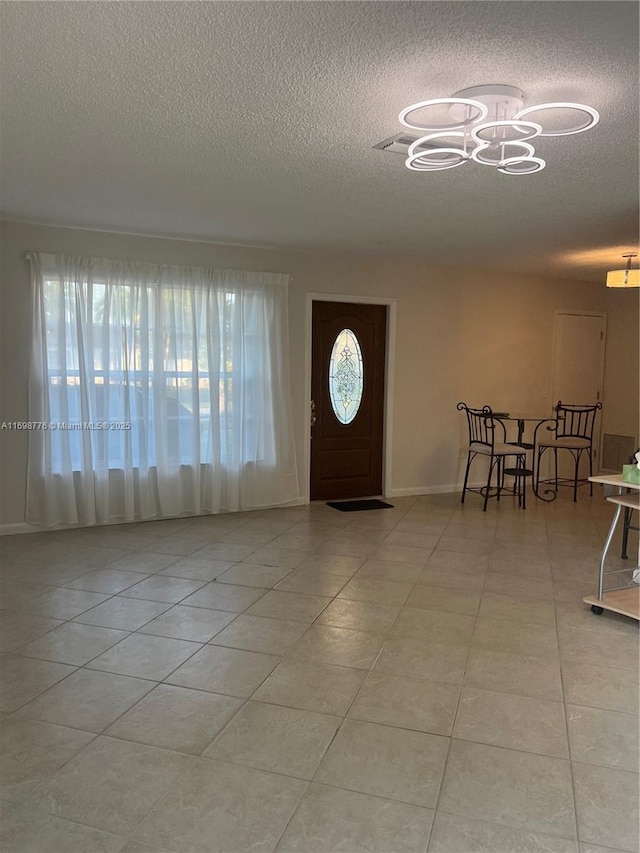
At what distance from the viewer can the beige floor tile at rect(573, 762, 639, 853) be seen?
6.07 ft

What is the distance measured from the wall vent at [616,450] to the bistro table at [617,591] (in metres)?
4.42

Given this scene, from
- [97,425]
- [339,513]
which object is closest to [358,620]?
[339,513]

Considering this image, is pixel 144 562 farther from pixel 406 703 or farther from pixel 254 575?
pixel 406 703

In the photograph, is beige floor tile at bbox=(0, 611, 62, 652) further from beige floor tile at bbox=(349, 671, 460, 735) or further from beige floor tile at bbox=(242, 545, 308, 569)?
beige floor tile at bbox=(349, 671, 460, 735)

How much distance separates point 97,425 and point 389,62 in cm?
382

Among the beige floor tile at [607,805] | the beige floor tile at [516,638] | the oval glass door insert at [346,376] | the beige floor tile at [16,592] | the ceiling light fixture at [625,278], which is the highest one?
the ceiling light fixture at [625,278]

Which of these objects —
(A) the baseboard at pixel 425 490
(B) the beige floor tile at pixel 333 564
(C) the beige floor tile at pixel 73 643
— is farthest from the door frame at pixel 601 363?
(C) the beige floor tile at pixel 73 643

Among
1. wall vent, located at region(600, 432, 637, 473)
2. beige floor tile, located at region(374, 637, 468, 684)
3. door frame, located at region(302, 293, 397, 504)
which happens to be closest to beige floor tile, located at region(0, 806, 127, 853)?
beige floor tile, located at region(374, 637, 468, 684)

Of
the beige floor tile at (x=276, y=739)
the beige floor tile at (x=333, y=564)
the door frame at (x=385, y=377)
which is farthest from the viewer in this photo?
the door frame at (x=385, y=377)

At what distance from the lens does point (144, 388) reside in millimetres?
5266

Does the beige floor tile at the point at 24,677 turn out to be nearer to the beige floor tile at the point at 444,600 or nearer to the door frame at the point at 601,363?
the beige floor tile at the point at 444,600

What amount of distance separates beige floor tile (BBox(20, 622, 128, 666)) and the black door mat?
3088mm

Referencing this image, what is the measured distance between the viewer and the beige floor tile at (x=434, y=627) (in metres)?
3.18

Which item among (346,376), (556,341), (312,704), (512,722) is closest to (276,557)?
(312,704)
